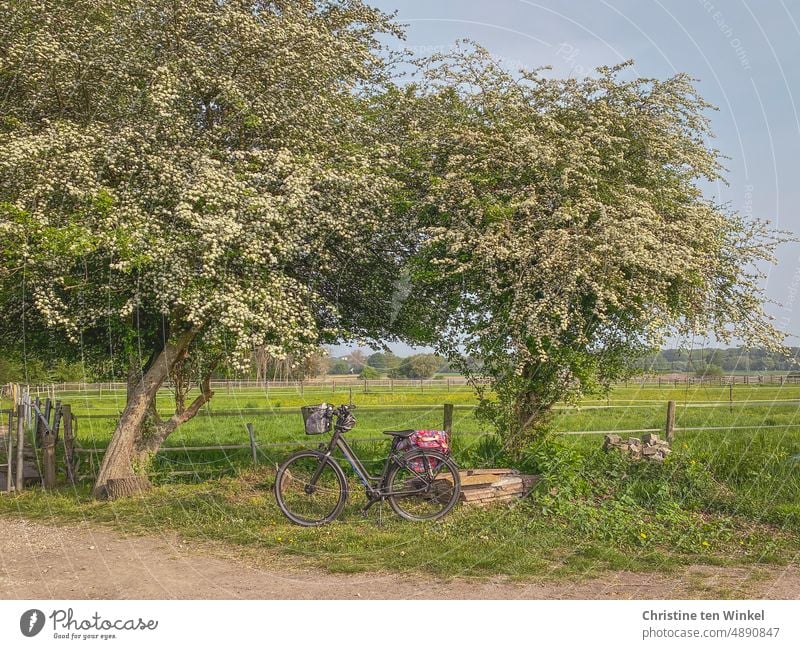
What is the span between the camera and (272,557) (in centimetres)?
902

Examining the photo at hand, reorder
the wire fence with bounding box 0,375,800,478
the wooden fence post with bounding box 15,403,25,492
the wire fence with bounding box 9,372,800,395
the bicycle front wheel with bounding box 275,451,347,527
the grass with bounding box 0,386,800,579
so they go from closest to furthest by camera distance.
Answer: the grass with bounding box 0,386,800,579
the bicycle front wheel with bounding box 275,451,347,527
the wooden fence post with bounding box 15,403,25,492
the wire fence with bounding box 0,375,800,478
the wire fence with bounding box 9,372,800,395

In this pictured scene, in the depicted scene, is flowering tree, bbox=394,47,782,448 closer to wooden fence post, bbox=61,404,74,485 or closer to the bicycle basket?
the bicycle basket

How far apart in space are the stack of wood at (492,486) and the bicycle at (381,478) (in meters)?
0.32

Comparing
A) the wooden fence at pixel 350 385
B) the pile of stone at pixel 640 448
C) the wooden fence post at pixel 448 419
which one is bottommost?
the wooden fence at pixel 350 385

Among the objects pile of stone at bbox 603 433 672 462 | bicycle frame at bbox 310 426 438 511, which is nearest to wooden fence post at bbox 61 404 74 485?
bicycle frame at bbox 310 426 438 511

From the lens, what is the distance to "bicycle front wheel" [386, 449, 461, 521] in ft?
34.3

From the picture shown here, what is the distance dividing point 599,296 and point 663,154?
3.82 metres

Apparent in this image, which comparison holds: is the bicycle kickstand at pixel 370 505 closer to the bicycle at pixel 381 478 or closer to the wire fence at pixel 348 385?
the bicycle at pixel 381 478

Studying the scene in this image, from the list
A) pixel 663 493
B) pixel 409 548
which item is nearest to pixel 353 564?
pixel 409 548

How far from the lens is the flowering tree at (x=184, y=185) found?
1230 cm

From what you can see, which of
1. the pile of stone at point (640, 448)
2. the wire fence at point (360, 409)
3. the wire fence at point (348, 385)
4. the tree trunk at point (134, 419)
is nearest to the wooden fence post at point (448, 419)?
the wire fence at point (360, 409)

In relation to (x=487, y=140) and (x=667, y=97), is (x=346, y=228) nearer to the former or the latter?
(x=487, y=140)

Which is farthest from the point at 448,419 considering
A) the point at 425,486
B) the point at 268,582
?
the point at 268,582

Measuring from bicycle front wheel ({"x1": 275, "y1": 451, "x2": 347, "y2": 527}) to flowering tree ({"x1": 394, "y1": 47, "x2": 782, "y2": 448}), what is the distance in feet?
12.1
